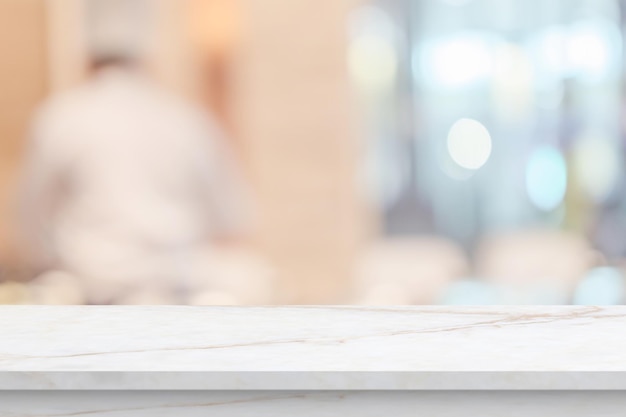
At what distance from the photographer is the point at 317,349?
76 centimetres

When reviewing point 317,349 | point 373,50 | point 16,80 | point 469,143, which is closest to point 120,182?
Result: point 317,349

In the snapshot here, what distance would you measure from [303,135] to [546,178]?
1.25 meters

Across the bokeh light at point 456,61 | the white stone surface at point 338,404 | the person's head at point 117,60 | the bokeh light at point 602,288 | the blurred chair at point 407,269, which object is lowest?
the blurred chair at point 407,269

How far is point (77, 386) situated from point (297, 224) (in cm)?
358

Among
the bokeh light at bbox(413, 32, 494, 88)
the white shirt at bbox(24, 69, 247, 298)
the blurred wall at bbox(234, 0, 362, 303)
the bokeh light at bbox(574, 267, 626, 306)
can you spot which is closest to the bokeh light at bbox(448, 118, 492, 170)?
the bokeh light at bbox(413, 32, 494, 88)

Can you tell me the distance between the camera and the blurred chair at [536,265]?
2.98 m

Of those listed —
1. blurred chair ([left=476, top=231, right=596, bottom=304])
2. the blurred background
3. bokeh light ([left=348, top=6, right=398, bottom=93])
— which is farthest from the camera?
bokeh light ([left=348, top=6, right=398, bottom=93])

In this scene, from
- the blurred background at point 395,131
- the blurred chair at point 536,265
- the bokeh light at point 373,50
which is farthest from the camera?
the bokeh light at point 373,50

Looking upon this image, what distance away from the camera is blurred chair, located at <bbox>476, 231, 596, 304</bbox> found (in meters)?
2.98

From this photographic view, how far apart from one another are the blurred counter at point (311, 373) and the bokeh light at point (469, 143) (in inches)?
169

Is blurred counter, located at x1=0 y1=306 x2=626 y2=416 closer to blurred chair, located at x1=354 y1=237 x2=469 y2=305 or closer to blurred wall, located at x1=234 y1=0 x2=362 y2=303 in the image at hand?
blurred chair, located at x1=354 y1=237 x2=469 y2=305

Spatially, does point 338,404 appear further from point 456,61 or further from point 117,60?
point 456,61

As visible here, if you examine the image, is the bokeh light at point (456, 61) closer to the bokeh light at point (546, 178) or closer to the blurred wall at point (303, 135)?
the bokeh light at point (546, 178)

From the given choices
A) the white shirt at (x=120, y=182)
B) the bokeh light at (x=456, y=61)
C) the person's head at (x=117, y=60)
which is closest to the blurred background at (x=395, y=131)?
the bokeh light at (x=456, y=61)
